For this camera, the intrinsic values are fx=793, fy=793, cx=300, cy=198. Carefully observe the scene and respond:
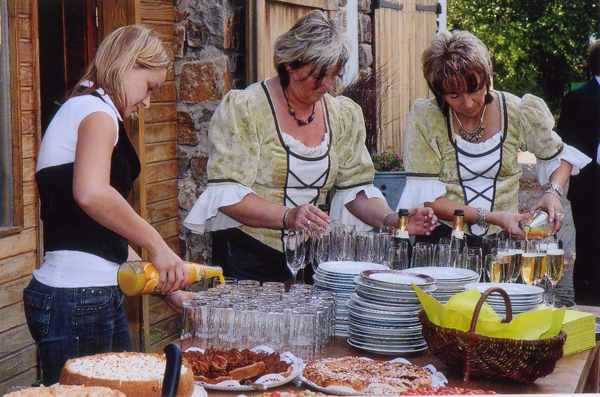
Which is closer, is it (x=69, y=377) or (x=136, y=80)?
(x=69, y=377)

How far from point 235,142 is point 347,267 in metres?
0.72

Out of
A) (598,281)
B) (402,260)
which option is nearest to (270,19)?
(402,260)

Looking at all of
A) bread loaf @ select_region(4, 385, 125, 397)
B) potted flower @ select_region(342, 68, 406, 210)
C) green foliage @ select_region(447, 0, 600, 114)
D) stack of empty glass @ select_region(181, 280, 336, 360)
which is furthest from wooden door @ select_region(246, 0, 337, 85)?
green foliage @ select_region(447, 0, 600, 114)

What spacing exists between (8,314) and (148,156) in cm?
107

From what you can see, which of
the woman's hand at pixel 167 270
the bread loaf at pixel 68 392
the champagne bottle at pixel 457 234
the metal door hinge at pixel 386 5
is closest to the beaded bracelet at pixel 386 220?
the champagne bottle at pixel 457 234

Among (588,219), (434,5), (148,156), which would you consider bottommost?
(588,219)

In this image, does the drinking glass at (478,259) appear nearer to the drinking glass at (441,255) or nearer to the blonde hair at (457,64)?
the drinking glass at (441,255)

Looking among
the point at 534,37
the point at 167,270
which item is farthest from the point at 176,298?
the point at 534,37

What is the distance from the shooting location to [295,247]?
8.44 feet

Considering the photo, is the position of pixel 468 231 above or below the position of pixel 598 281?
above

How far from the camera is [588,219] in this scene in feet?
17.1

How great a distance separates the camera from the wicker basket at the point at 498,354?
201cm

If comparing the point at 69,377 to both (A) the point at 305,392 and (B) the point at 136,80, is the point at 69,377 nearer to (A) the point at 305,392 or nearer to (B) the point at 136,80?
(A) the point at 305,392

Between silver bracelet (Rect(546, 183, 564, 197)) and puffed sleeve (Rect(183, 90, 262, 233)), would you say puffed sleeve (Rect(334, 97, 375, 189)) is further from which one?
silver bracelet (Rect(546, 183, 564, 197))
